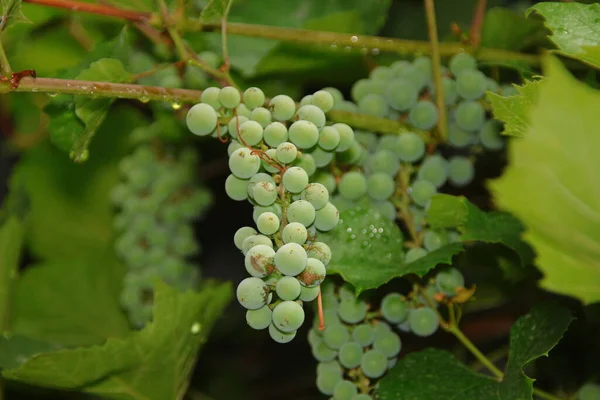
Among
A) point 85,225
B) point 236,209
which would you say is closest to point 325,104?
point 236,209

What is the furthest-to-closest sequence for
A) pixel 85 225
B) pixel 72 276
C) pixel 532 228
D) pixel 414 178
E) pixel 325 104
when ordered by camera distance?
1. pixel 85 225
2. pixel 72 276
3. pixel 414 178
4. pixel 325 104
5. pixel 532 228

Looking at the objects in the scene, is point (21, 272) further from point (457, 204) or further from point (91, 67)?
point (457, 204)

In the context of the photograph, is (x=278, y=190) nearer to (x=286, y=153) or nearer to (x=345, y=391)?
(x=286, y=153)

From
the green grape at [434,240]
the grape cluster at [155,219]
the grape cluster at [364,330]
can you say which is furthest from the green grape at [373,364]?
the grape cluster at [155,219]

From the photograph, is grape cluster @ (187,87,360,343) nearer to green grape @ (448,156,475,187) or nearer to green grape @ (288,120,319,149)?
green grape @ (288,120,319,149)

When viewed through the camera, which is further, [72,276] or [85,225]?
[85,225]

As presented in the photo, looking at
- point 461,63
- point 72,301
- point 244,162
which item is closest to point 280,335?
point 244,162
